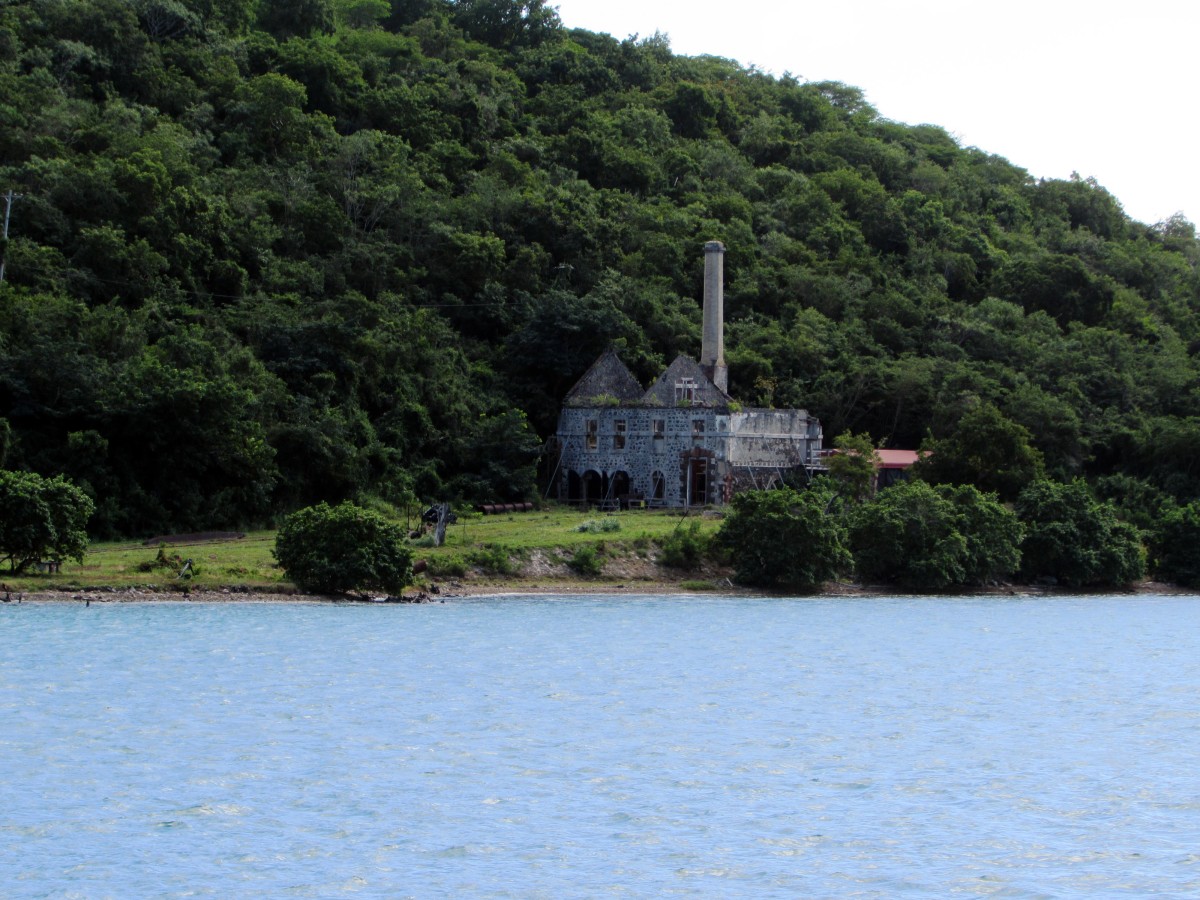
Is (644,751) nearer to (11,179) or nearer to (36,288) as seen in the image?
(36,288)

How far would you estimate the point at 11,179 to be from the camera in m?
69.1

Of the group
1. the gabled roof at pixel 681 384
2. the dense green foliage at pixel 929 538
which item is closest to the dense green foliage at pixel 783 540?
the dense green foliage at pixel 929 538

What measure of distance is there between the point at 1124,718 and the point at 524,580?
22956 millimetres

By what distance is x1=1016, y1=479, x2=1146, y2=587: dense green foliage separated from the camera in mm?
60969

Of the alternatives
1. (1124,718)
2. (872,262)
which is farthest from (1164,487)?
(1124,718)

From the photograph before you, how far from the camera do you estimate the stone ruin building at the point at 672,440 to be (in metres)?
67.4

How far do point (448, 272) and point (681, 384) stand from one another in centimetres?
1582

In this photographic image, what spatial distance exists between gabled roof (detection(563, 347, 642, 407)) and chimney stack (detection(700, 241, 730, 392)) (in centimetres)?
330

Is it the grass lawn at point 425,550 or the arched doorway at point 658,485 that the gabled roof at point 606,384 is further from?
the grass lawn at point 425,550

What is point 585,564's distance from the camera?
5519cm

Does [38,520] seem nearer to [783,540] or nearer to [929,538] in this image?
[783,540]

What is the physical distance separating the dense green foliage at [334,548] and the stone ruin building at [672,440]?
745 inches

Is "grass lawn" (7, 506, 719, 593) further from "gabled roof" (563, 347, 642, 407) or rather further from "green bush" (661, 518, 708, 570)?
"gabled roof" (563, 347, 642, 407)

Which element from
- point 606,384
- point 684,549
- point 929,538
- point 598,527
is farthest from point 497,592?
point 606,384
